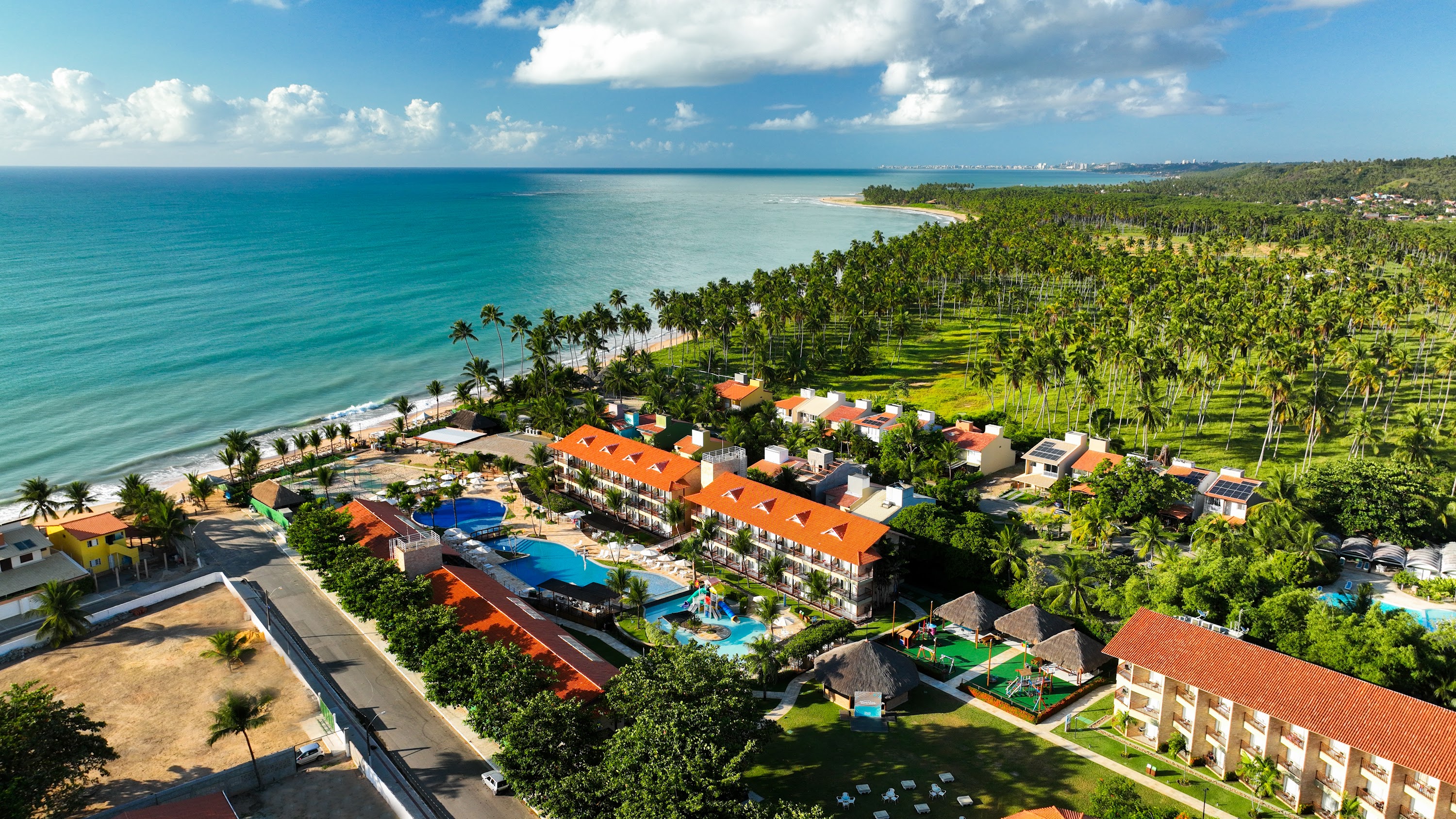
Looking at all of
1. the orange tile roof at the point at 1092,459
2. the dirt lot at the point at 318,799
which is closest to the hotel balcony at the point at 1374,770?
the orange tile roof at the point at 1092,459

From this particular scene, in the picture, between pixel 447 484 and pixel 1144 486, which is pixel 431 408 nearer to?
pixel 447 484

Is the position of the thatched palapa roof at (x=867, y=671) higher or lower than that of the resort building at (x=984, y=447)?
lower

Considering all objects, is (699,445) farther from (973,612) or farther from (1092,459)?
(1092,459)

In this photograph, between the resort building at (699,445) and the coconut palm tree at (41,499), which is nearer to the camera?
the coconut palm tree at (41,499)

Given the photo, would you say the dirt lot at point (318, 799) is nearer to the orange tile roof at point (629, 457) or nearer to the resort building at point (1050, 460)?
the orange tile roof at point (629, 457)


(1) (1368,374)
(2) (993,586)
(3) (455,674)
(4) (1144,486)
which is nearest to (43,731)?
(3) (455,674)

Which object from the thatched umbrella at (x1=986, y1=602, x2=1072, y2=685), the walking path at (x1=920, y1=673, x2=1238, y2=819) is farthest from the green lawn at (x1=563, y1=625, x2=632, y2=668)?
the thatched umbrella at (x1=986, y1=602, x2=1072, y2=685)

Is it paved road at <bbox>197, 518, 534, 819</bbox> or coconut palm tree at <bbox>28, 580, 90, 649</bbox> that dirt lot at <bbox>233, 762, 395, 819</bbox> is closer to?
paved road at <bbox>197, 518, 534, 819</bbox>
